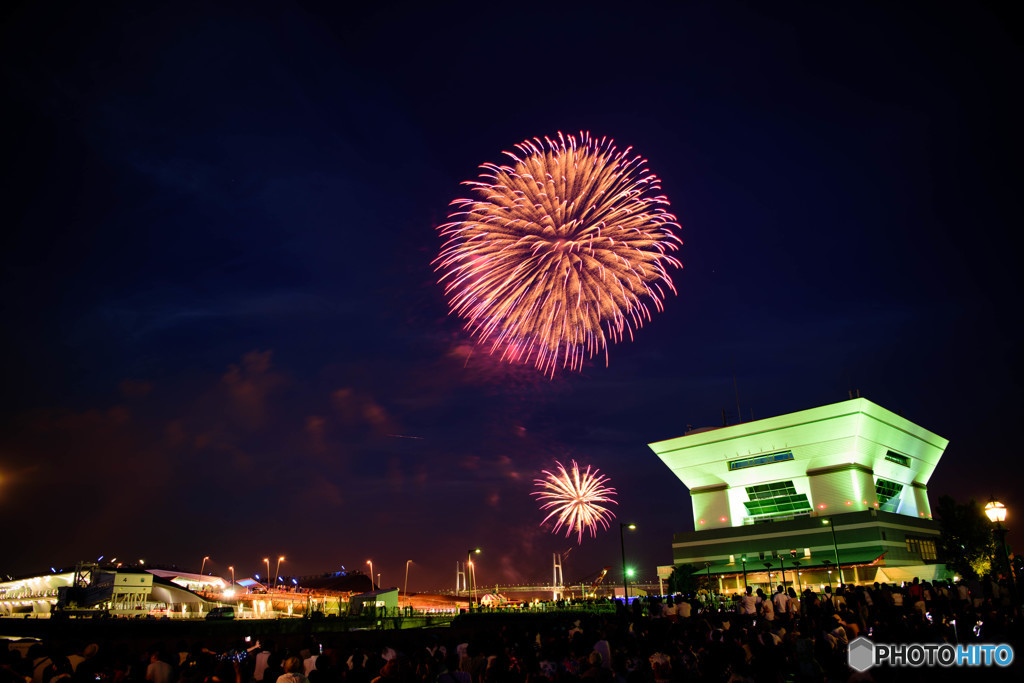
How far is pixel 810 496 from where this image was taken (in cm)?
7269

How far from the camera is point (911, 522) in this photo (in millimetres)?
70562

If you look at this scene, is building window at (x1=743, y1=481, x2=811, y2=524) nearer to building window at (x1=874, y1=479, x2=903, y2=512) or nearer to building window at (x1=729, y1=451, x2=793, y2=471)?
building window at (x1=729, y1=451, x2=793, y2=471)

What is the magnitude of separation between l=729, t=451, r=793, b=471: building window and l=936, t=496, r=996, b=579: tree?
21.4 meters

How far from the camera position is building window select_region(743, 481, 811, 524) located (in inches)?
2965

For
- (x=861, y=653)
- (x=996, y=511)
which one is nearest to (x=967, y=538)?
(x=996, y=511)

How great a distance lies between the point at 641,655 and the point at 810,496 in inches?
2734

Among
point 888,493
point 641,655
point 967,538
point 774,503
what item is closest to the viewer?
point 641,655

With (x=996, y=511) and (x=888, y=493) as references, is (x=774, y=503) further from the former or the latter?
(x=996, y=511)

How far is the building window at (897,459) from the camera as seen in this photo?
253ft

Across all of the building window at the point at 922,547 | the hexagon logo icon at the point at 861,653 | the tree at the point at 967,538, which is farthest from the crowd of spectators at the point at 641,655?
the tree at the point at 967,538

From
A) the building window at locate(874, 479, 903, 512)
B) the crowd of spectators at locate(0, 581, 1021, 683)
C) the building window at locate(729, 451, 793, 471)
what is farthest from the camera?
the building window at locate(729, 451, 793, 471)

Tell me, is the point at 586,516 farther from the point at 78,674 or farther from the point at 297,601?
the point at 78,674

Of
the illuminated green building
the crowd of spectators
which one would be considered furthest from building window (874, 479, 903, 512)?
the crowd of spectators

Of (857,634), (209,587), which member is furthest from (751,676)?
(209,587)
